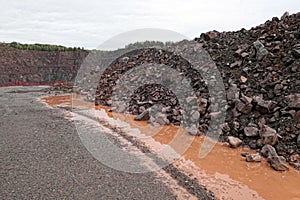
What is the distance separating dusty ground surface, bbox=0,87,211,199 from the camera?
9.57 feet

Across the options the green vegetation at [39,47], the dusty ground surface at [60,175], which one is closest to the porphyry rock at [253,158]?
the dusty ground surface at [60,175]

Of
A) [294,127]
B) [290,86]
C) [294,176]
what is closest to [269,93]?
[290,86]

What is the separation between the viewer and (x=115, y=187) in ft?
10.1

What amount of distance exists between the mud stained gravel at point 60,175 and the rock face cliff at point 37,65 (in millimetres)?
19442

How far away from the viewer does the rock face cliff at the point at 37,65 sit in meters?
22.3

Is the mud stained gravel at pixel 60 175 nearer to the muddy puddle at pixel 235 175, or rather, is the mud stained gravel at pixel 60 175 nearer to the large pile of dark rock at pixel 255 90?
the muddy puddle at pixel 235 175

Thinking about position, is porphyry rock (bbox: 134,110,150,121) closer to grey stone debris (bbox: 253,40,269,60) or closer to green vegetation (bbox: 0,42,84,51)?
grey stone debris (bbox: 253,40,269,60)

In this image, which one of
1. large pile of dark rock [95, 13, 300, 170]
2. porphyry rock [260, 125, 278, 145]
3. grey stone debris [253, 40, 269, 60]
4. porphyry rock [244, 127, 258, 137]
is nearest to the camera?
porphyry rock [260, 125, 278, 145]

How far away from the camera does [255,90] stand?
→ 218 inches

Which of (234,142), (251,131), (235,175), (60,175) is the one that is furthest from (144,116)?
(60,175)

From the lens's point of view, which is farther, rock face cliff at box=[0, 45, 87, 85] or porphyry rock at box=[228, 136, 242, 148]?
rock face cliff at box=[0, 45, 87, 85]

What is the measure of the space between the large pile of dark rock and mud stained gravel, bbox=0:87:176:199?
204 centimetres

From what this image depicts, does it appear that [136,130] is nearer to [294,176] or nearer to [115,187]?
[115,187]

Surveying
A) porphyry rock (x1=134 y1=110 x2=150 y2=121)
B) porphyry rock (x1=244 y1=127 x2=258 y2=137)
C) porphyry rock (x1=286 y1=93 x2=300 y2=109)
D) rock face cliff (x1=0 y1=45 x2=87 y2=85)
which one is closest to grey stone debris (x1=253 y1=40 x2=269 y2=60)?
porphyry rock (x1=286 y1=93 x2=300 y2=109)
